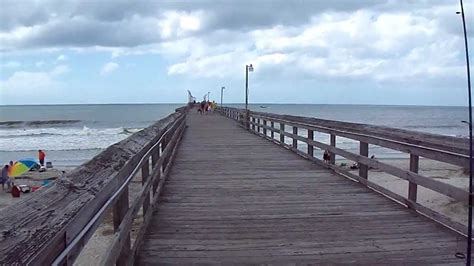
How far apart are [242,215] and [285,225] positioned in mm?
554

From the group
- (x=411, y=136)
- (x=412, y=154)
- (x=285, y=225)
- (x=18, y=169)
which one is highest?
(x=411, y=136)

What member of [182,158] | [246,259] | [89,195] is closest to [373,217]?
[246,259]

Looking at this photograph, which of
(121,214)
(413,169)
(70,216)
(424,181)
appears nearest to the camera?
(70,216)

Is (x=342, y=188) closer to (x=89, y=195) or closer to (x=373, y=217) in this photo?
(x=373, y=217)

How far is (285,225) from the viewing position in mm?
4645

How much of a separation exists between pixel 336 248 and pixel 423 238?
0.87 metres

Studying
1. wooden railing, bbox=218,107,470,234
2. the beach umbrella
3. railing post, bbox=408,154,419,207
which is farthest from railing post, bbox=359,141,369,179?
the beach umbrella

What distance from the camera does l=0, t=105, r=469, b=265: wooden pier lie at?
1644mm

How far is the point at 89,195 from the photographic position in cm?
195

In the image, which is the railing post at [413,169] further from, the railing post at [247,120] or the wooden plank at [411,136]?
the railing post at [247,120]

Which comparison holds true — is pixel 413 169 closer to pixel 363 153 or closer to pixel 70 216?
pixel 363 153

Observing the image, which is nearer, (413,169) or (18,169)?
(413,169)

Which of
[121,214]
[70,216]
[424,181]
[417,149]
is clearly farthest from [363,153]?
[70,216]

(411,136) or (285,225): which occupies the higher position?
(411,136)
